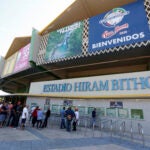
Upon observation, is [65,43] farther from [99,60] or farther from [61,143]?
[61,143]

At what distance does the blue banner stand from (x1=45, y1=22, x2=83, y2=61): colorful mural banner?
5.01ft

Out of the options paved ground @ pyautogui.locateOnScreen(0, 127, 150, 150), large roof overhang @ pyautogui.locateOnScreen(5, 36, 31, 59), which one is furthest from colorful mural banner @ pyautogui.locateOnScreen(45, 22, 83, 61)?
paved ground @ pyautogui.locateOnScreen(0, 127, 150, 150)

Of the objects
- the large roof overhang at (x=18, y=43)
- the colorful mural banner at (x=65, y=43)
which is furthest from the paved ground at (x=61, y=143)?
the large roof overhang at (x=18, y=43)

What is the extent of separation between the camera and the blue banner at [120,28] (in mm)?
13027

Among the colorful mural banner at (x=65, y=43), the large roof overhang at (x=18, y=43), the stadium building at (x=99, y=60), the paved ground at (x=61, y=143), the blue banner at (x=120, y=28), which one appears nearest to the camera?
the paved ground at (x=61, y=143)

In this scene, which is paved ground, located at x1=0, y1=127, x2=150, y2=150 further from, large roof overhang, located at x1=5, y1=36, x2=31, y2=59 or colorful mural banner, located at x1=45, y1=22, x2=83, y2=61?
large roof overhang, located at x1=5, y1=36, x2=31, y2=59

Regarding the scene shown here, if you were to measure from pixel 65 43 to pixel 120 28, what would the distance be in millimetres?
6695

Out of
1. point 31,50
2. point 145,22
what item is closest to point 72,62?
point 31,50

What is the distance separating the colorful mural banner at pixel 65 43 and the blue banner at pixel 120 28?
1.53 m

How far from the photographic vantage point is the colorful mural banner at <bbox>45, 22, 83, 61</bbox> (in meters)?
16.2

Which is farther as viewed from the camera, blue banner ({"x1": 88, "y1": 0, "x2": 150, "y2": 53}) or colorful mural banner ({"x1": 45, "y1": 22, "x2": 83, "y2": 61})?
colorful mural banner ({"x1": 45, "y1": 22, "x2": 83, "y2": 61})

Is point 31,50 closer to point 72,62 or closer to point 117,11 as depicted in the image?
point 72,62

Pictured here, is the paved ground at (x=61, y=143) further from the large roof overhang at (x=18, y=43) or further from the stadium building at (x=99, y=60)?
the large roof overhang at (x=18, y=43)

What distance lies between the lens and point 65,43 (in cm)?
1733
